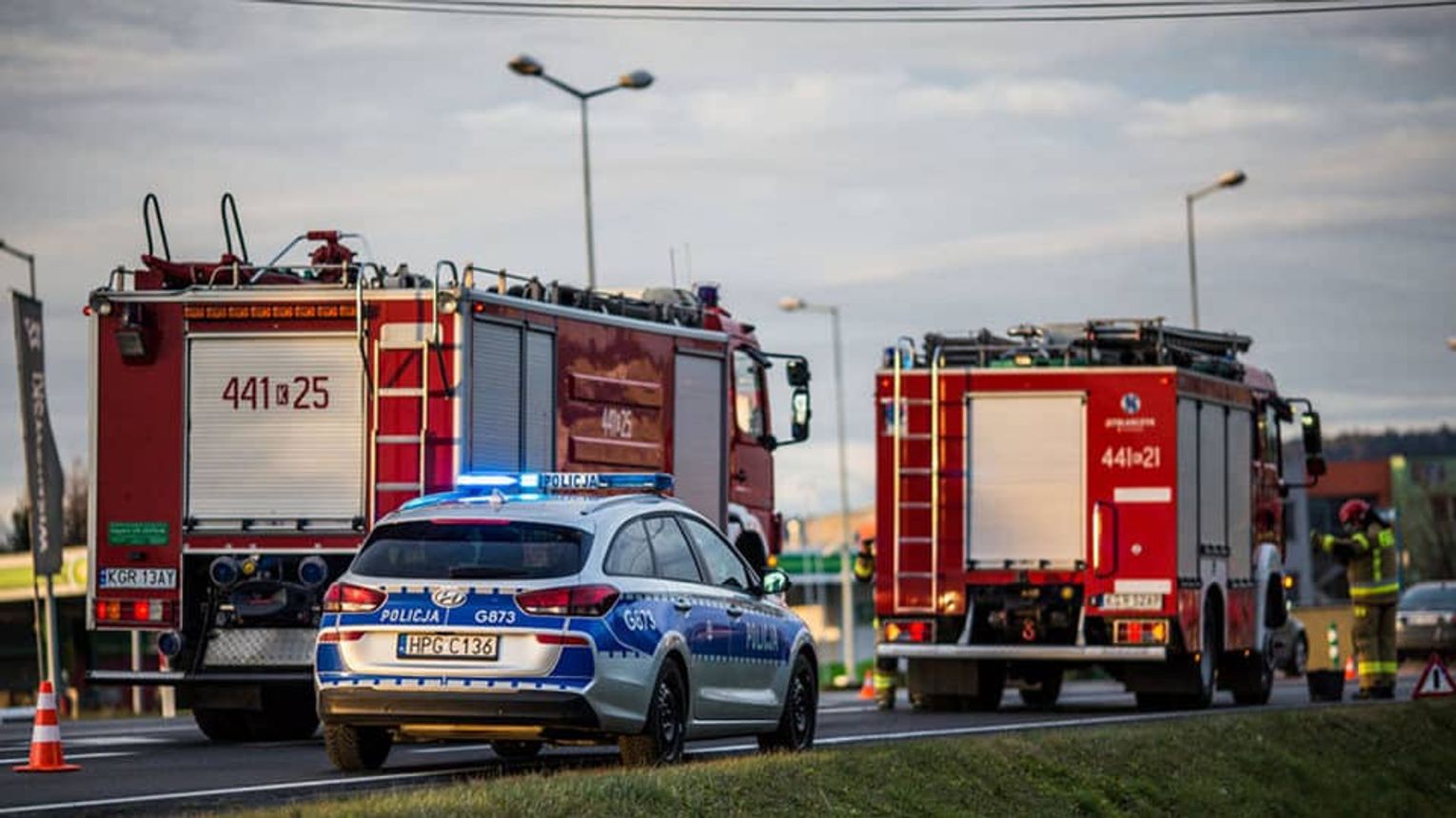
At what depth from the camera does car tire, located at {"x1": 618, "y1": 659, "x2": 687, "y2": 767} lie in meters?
15.0

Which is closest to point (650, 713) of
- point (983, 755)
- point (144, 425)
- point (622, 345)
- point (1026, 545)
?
point (983, 755)

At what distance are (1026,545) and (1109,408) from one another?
1455 mm

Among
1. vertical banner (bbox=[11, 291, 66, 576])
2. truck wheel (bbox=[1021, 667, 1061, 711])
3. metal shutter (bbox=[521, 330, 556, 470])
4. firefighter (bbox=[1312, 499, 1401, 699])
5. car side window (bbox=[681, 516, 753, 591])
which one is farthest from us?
vertical banner (bbox=[11, 291, 66, 576])

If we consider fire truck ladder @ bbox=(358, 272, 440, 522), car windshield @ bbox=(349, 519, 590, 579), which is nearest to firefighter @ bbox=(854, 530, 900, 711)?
fire truck ladder @ bbox=(358, 272, 440, 522)

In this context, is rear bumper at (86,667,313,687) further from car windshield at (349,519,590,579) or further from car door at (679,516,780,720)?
car windshield at (349,519,590,579)

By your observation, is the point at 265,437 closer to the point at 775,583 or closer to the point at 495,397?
the point at 495,397

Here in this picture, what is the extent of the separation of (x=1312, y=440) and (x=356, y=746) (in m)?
16.2

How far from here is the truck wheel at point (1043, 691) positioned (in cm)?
2745

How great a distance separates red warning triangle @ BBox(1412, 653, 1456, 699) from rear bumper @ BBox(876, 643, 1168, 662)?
2911 millimetres

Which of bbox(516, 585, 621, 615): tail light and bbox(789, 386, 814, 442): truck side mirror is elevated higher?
bbox(789, 386, 814, 442): truck side mirror

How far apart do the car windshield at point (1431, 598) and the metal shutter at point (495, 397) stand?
25.0 metres

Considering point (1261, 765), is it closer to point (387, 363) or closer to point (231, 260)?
point (387, 363)

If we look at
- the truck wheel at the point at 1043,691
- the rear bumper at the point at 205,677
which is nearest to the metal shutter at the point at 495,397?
the rear bumper at the point at 205,677

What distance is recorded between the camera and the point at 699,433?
24781 millimetres
